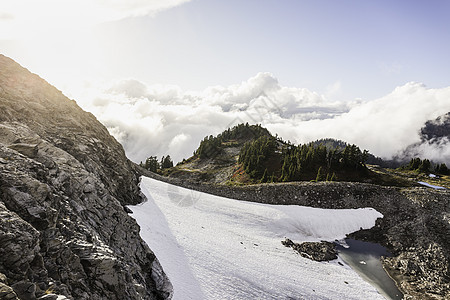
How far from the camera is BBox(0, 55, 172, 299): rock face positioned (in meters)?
7.53

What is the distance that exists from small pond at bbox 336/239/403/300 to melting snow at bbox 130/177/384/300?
1.84m

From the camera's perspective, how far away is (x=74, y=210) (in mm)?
12508

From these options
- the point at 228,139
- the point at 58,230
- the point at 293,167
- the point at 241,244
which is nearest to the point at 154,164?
the point at 228,139

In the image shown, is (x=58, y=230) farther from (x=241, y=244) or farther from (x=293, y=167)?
(x=293, y=167)

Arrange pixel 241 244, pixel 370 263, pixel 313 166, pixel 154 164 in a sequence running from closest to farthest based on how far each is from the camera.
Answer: pixel 241 244 < pixel 370 263 < pixel 313 166 < pixel 154 164

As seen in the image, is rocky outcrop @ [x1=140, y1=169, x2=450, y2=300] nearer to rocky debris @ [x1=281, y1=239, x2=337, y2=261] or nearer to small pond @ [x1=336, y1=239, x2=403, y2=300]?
small pond @ [x1=336, y1=239, x2=403, y2=300]

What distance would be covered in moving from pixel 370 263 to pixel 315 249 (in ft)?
25.8

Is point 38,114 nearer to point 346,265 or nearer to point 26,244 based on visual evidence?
point 26,244

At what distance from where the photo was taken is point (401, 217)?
1591 inches

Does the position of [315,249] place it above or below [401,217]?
below

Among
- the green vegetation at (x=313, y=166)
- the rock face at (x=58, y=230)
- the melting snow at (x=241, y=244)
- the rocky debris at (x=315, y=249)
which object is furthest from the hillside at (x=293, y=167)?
the rock face at (x=58, y=230)

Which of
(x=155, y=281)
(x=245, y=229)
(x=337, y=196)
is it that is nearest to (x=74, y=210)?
(x=155, y=281)

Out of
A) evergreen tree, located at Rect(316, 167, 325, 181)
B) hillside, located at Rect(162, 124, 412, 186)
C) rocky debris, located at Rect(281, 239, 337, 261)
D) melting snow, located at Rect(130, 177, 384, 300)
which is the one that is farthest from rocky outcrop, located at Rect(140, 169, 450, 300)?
hillside, located at Rect(162, 124, 412, 186)

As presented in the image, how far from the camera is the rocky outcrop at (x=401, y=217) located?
29250 millimetres
